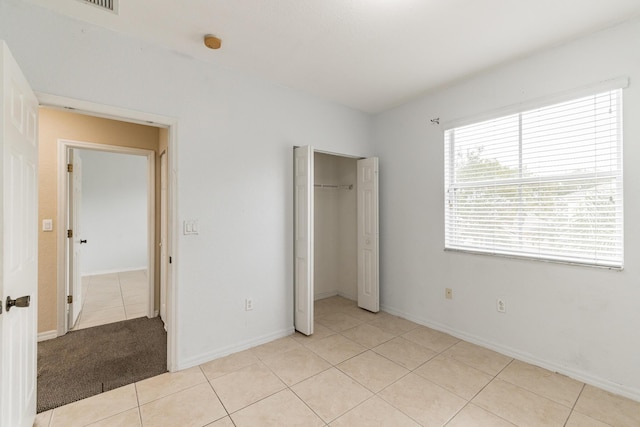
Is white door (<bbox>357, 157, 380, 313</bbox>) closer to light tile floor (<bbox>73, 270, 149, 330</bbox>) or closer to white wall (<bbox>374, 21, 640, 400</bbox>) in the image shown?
white wall (<bbox>374, 21, 640, 400</bbox>)

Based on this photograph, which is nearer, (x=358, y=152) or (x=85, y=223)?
(x=358, y=152)

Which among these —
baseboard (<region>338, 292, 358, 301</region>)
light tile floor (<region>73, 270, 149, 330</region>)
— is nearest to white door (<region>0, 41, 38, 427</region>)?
light tile floor (<region>73, 270, 149, 330</region>)

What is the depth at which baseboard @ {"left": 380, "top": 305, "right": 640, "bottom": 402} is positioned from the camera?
2.03 m

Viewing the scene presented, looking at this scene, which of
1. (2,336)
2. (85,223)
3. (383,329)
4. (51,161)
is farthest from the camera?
(85,223)

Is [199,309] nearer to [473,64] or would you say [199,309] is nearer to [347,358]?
[347,358]

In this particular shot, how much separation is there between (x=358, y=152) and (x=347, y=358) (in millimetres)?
2462

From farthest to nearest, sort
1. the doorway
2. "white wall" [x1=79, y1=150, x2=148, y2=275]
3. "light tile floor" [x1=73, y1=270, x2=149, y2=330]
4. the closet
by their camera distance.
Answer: "white wall" [x1=79, y1=150, x2=148, y2=275]
the doorway
"light tile floor" [x1=73, y1=270, x2=149, y2=330]
the closet

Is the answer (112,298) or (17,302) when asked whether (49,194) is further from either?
(17,302)

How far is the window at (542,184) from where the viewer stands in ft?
6.95

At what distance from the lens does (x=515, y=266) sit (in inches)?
101

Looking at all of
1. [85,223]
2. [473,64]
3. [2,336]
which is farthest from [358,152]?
[85,223]

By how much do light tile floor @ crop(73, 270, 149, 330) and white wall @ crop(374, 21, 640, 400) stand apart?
11.4 ft

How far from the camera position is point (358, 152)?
3.76 meters

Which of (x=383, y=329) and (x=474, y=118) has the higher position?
(x=474, y=118)
